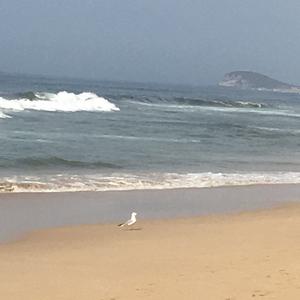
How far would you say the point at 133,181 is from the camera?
15.2 meters

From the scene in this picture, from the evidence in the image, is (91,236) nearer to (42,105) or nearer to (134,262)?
(134,262)

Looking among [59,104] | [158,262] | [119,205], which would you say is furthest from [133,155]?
[59,104]

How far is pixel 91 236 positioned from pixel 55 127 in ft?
62.9

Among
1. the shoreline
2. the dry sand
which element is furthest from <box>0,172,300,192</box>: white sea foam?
the dry sand

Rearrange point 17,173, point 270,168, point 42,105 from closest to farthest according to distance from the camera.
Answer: point 17,173
point 270,168
point 42,105

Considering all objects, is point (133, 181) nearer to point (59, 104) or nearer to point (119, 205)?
point (119, 205)

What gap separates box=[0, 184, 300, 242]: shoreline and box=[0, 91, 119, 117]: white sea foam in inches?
948

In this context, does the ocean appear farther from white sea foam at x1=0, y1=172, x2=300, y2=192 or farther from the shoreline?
the shoreline

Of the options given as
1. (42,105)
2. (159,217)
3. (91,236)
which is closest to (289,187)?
(159,217)

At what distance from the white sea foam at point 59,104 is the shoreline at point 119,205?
24.1m

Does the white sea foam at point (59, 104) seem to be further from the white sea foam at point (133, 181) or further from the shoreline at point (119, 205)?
the shoreline at point (119, 205)

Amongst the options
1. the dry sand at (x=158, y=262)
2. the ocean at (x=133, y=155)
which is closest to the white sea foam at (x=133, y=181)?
the ocean at (x=133, y=155)

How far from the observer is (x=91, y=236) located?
32.1 feet

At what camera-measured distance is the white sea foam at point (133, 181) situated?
45.2ft
